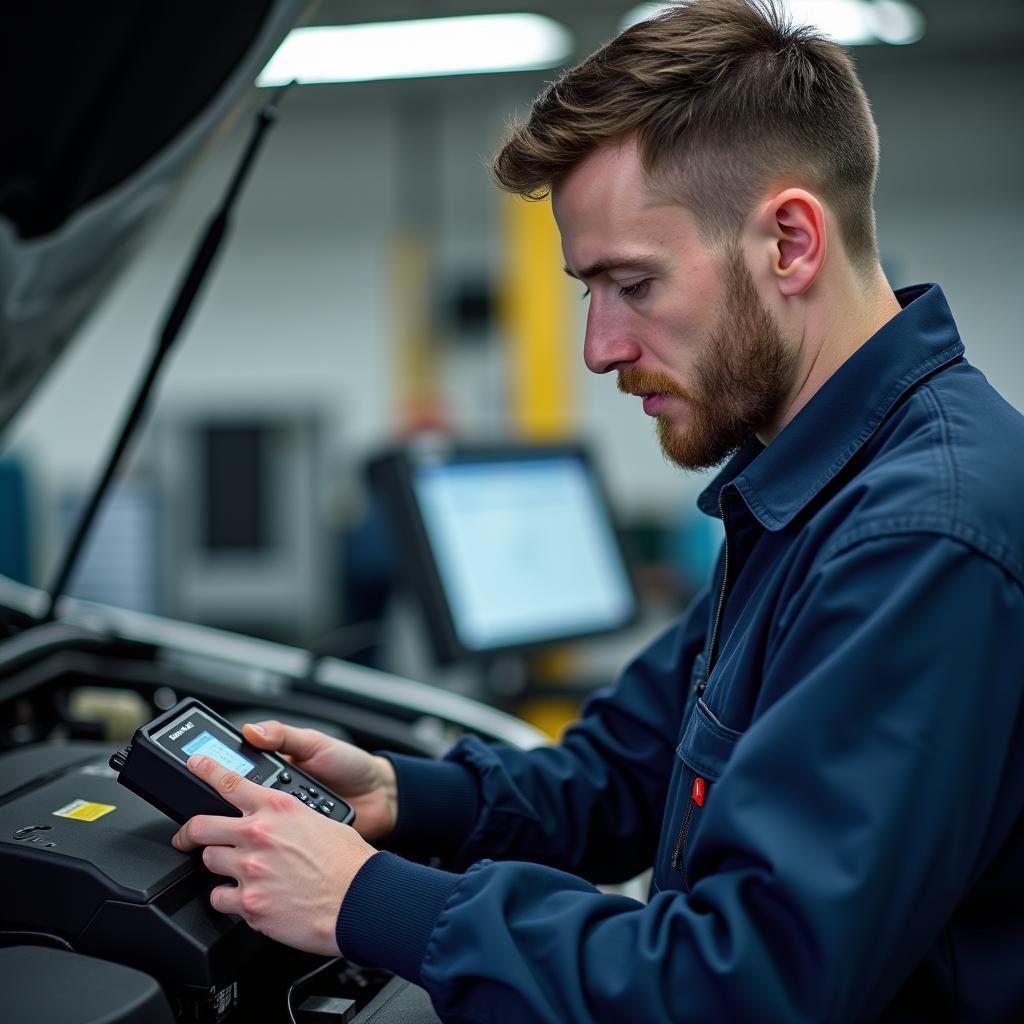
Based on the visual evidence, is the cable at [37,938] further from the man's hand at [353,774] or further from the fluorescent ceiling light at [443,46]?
the fluorescent ceiling light at [443,46]

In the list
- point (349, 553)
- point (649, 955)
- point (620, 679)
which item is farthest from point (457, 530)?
point (349, 553)

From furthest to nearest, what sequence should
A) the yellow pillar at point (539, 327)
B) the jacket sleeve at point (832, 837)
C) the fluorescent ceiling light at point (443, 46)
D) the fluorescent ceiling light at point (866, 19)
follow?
the yellow pillar at point (539, 327) → the fluorescent ceiling light at point (443, 46) → the fluorescent ceiling light at point (866, 19) → the jacket sleeve at point (832, 837)

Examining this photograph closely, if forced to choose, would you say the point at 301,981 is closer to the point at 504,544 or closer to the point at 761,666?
the point at 761,666

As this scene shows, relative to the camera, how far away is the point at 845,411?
0.98m

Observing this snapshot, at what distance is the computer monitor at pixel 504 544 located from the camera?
2072 mm

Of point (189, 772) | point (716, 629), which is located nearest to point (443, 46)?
point (716, 629)

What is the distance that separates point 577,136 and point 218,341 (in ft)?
25.6

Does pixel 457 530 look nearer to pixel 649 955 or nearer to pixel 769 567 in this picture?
pixel 769 567

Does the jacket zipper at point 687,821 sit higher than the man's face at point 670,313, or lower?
lower

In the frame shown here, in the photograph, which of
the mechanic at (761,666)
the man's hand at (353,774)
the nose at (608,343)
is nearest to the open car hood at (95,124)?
the mechanic at (761,666)

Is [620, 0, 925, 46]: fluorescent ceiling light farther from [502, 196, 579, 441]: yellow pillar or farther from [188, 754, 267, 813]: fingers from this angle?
[188, 754, 267, 813]: fingers

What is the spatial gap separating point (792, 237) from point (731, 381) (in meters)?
0.13

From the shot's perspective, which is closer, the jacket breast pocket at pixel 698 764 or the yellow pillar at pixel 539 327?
the jacket breast pocket at pixel 698 764

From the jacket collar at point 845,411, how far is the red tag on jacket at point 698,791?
0.72 ft
